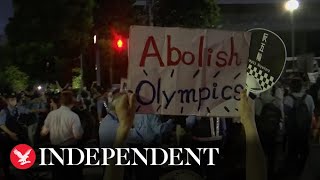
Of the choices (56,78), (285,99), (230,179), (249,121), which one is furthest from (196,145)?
(56,78)

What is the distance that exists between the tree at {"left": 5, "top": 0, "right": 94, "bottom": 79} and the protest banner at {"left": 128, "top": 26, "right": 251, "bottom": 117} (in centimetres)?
2814

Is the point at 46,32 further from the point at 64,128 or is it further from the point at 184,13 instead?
the point at 64,128

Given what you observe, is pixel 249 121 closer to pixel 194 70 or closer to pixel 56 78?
pixel 194 70

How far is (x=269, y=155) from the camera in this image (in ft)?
32.2

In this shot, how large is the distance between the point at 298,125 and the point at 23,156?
4289 millimetres

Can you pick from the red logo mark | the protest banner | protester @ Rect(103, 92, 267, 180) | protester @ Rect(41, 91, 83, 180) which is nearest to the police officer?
the red logo mark

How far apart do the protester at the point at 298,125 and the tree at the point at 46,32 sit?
75.3ft

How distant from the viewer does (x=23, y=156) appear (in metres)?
8.90

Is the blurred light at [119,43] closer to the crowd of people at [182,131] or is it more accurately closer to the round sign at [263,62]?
the crowd of people at [182,131]

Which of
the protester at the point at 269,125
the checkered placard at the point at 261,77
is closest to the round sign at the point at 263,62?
the checkered placard at the point at 261,77

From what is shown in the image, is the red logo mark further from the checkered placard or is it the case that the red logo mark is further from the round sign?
the checkered placard

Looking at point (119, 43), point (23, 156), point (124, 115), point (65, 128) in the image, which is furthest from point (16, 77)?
point (124, 115)

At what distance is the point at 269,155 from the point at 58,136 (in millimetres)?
3698

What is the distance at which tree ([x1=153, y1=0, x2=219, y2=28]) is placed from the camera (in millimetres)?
→ 35406
